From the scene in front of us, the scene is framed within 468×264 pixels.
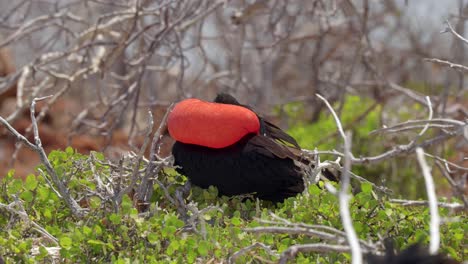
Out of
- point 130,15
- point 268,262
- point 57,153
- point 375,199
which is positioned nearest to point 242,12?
point 130,15

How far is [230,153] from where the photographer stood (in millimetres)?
2572

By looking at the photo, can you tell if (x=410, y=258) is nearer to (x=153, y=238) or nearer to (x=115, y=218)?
(x=153, y=238)

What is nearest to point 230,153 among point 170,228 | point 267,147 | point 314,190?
point 267,147

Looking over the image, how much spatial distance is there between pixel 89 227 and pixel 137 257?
220 mm

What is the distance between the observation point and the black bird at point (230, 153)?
2.53 meters

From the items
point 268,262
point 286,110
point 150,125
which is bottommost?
point 286,110

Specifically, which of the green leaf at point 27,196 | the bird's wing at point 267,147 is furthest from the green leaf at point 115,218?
the bird's wing at point 267,147

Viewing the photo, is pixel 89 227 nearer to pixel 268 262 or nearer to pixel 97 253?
pixel 97 253

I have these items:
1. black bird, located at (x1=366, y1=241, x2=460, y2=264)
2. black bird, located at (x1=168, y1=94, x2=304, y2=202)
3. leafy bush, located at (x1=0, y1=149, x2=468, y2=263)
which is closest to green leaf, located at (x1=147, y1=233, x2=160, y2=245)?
leafy bush, located at (x1=0, y1=149, x2=468, y2=263)

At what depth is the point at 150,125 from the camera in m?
2.45

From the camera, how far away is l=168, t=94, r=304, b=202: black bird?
8.29 feet

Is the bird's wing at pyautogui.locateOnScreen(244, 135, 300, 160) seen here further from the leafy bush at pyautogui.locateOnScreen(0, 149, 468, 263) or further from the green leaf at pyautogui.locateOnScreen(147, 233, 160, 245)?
the green leaf at pyautogui.locateOnScreen(147, 233, 160, 245)

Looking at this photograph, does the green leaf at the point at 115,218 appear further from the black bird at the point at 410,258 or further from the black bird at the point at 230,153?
the black bird at the point at 410,258

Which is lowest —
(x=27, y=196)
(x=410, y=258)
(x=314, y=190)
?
(x=27, y=196)
